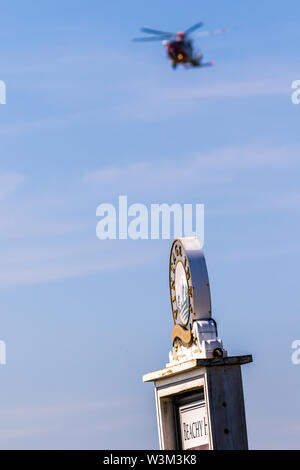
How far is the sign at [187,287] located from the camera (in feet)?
119

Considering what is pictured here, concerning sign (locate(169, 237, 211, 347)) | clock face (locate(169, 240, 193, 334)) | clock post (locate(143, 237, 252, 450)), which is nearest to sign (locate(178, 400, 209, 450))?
clock post (locate(143, 237, 252, 450))

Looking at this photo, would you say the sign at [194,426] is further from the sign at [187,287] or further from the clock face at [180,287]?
the clock face at [180,287]

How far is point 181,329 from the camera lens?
122 ft

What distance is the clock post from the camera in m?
34.6

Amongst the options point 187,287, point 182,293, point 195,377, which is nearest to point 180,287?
point 182,293

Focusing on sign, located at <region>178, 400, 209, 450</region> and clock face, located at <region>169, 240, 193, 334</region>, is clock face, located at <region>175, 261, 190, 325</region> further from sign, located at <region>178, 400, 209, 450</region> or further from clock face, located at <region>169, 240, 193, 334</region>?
sign, located at <region>178, 400, 209, 450</region>

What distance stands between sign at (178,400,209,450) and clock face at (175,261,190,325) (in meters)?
2.58

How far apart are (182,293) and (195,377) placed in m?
3.22

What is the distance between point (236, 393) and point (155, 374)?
11.8ft

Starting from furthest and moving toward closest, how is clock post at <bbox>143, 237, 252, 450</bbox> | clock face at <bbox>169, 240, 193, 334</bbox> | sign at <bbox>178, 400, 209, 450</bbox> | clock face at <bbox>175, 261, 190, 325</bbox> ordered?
clock face at <bbox>175, 261, 190, 325</bbox> → clock face at <bbox>169, 240, 193, 334</bbox> → sign at <bbox>178, 400, 209, 450</bbox> → clock post at <bbox>143, 237, 252, 450</bbox>

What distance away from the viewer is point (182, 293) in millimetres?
37625

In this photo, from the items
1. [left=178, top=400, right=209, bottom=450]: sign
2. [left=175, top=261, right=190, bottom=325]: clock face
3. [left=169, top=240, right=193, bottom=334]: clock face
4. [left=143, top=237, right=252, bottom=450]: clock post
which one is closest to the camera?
[left=143, top=237, right=252, bottom=450]: clock post
